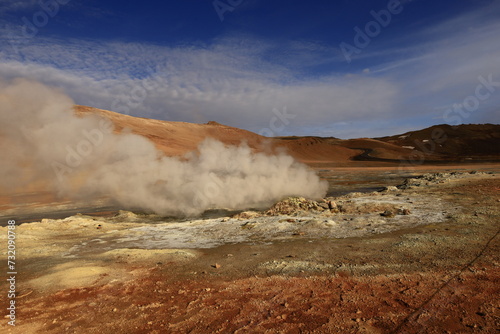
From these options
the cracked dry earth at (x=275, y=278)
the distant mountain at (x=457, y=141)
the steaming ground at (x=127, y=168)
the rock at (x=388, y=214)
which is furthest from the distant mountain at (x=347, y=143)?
the rock at (x=388, y=214)

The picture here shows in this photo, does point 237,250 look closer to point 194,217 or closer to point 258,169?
point 194,217

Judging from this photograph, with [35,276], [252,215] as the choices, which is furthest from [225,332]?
[252,215]

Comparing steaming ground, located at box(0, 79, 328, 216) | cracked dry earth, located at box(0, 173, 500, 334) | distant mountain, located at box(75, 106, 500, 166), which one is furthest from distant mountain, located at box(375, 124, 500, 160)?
cracked dry earth, located at box(0, 173, 500, 334)

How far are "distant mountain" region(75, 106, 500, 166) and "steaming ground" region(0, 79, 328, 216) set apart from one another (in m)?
18.4

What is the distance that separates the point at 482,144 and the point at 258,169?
63005 mm

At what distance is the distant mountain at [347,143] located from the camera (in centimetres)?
4800

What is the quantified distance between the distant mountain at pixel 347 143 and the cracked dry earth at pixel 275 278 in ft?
115

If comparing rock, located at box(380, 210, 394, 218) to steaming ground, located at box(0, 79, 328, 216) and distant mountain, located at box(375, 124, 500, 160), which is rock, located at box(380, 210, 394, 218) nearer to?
steaming ground, located at box(0, 79, 328, 216)

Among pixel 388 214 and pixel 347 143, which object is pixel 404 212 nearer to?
pixel 388 214

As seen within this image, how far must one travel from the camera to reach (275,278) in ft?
18.0

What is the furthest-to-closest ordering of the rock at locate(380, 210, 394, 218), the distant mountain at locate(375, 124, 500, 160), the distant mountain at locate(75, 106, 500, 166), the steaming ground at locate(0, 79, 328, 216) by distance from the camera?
the distant mountain at locate(375, 124, 500, 160)
the distant mountain at locate(75, 106, 500, 166)
the steaming ground at locate(0, 79, 328, 216)
the rock at locate(380, 210, 394, 218)

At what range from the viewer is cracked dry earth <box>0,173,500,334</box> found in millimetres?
4051

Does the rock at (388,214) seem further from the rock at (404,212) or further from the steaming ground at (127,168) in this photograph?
the steaming ground at (127,168)

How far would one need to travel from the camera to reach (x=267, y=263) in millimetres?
6344
